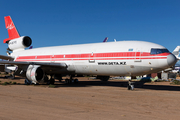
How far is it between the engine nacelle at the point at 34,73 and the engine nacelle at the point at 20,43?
31.7ft

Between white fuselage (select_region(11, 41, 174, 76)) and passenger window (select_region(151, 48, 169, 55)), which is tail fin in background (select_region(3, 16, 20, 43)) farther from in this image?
passenger window (select_region(151, 48, 169, 55))

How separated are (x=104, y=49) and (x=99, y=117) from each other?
1217 cm

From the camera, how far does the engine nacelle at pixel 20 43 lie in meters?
29.1

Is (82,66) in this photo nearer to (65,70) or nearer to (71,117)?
(65,70)

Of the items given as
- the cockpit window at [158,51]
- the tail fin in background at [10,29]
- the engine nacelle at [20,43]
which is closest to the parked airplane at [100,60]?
the cockpit window at [158,51]

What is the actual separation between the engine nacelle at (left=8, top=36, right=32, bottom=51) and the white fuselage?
8.14 meters

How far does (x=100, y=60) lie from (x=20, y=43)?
16548 mm

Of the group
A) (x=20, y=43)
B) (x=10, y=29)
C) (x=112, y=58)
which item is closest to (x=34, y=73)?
(x=112, y=58)

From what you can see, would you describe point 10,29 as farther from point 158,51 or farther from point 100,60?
point 158,51

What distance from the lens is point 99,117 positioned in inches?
290

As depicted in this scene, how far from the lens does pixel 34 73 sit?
19.8 metres

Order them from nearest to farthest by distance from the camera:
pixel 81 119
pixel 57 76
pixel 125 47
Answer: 1. pixel 81 119
2. pixel 125 47
3. pixel 57 76

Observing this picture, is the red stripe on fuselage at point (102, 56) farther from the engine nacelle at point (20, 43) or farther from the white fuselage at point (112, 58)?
the engine nacelle at point (20, 43)

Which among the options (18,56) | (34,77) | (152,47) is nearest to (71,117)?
(152,47)
